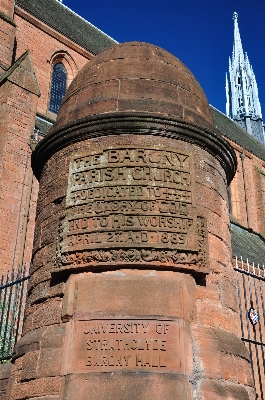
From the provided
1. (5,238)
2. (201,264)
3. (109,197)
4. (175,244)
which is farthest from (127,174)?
(5,238)

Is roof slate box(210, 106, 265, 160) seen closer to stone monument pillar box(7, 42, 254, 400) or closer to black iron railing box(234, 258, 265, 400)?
black iron railing box(234, 258, 265, 400)

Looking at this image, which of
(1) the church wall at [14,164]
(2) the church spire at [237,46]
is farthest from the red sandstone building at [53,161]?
(2) the church spire at [237,46]

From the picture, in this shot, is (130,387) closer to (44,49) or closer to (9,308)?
(9,308)

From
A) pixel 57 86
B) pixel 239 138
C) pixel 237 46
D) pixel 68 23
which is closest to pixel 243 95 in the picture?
pixel 237 46

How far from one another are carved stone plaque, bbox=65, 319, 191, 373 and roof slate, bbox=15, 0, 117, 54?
18.7 metres

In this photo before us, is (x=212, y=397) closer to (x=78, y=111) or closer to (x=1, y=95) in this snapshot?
(x=78, y=111)

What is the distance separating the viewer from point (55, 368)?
338cm

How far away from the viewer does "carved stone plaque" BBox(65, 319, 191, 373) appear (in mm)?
3223

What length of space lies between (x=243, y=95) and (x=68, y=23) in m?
33.2

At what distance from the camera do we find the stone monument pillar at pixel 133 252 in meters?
3.28

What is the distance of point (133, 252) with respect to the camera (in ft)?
11.6

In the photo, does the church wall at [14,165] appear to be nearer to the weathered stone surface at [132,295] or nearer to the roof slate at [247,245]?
the roof slate at [247,245]

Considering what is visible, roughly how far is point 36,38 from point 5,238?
1141 centimetres

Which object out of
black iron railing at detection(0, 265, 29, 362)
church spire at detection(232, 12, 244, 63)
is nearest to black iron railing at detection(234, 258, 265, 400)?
black iron railing at detection(0, 265, 29, 362)
